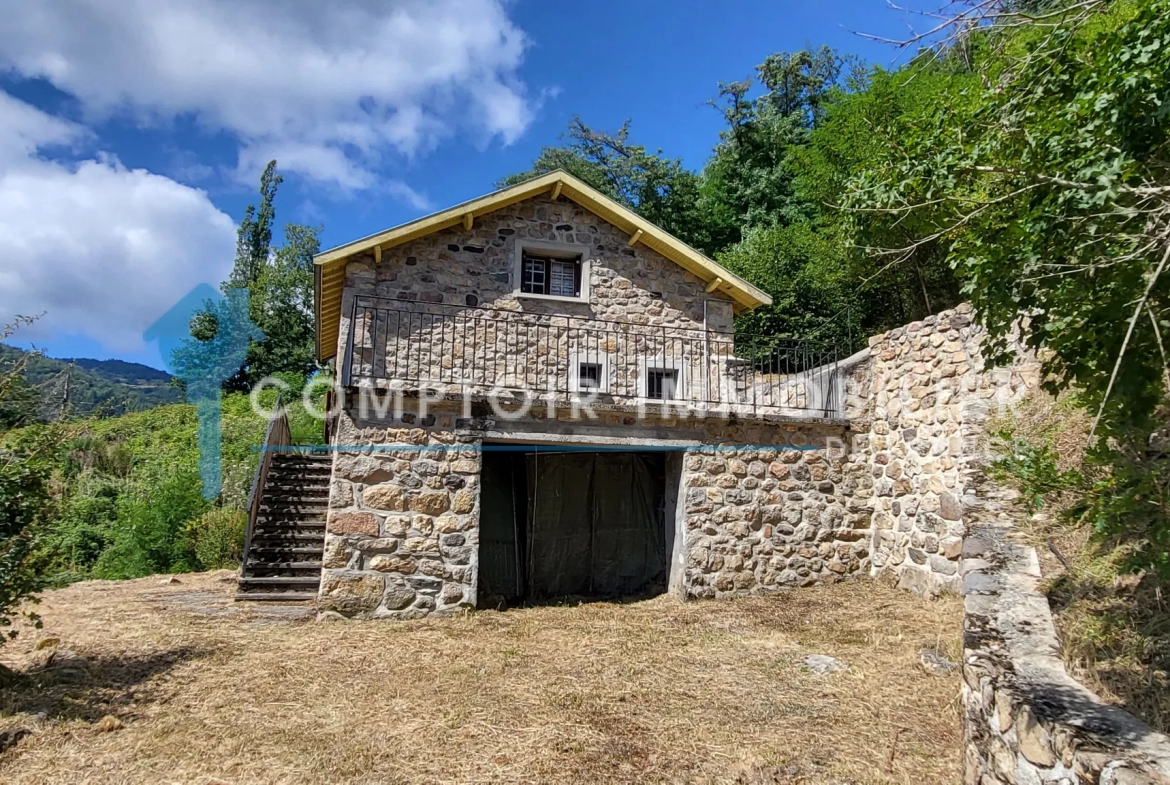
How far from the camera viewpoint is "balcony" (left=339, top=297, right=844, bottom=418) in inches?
326

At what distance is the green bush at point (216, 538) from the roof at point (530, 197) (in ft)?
11.2

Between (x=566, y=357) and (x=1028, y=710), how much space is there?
7190 millimetres

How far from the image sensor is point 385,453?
21.7 feet

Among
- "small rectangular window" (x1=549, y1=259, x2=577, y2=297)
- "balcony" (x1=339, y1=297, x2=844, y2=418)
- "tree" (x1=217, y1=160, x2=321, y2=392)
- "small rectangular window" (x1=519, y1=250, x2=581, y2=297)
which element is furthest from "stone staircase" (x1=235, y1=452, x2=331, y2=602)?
"tree" (x1=217, y1=160, x2=321, y2=392)

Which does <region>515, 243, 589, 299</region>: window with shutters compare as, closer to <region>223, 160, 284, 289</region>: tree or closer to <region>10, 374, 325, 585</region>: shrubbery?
<region>10, 374, 325, 585</region>: shrubbery

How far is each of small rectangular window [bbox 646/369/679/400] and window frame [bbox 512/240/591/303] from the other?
143cm

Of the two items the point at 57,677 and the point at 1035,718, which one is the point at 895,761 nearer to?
the point at 1035,718

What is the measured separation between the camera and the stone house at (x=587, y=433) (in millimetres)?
6621

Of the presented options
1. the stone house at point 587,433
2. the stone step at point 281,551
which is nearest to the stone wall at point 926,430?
the stone house at point 587,433

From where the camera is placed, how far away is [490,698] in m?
4.46

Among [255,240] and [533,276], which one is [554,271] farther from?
[255,240]

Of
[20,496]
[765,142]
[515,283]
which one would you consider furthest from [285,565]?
[765,142]

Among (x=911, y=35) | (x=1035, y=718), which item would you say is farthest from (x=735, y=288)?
(x=1035, y=718)

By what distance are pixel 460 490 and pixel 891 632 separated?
4116 millimetres
